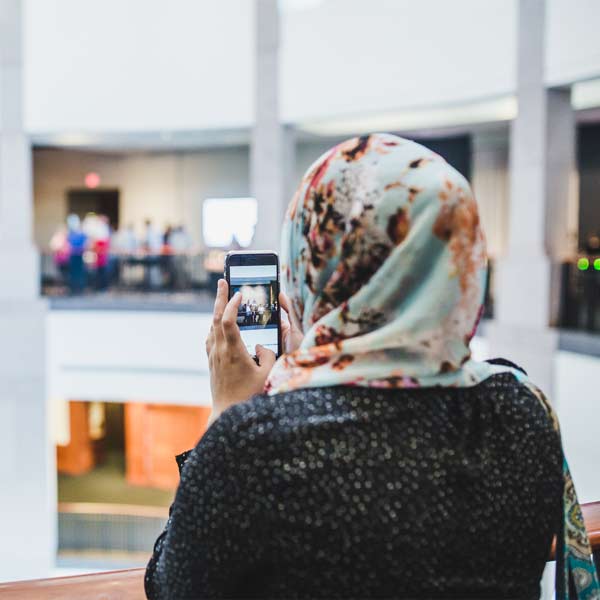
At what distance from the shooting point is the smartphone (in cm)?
133

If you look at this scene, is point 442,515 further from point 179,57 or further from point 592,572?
point 179,57

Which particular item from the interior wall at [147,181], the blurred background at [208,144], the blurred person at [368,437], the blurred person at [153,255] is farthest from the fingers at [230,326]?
the interior wall at [147,181]

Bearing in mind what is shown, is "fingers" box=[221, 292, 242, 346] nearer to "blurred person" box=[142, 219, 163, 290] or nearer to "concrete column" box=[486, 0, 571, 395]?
"concrete column" box=[486, 0, 571, 395]

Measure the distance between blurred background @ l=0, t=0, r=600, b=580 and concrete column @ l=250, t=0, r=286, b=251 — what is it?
0.03 metres

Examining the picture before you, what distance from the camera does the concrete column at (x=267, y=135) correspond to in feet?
38.2

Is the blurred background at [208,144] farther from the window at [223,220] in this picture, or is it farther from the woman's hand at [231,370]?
the woman's hand at [231,370]

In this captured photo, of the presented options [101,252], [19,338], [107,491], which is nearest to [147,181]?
[101,252]

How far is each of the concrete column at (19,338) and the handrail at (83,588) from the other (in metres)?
10.2

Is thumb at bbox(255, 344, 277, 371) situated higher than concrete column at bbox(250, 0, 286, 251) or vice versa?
concrete column at bbox(250, 0, 286, 251)

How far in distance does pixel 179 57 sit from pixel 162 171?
492 centimetres

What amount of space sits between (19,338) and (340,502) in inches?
466

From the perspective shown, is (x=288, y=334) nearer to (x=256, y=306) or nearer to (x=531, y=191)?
(x=256, y=306)

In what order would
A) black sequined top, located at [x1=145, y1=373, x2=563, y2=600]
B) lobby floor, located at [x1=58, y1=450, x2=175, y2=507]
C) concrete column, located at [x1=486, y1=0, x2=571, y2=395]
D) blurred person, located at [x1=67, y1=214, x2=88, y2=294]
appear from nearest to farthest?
black sequined top, located at [x1=145, y1=373, x2=563, y2=600]
concrete column, located at [x1=486, y1=0, x2=571, y2=395]
blurred person, located at [x1=67, y1=214, x2=88, y2=294]
lobby floor, located at [x1=58, y1=450, x2=175, y2=507]

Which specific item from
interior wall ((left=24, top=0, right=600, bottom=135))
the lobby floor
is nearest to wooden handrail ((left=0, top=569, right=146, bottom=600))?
interior wall ((left=24, top=0, right=600, bottom=135))
